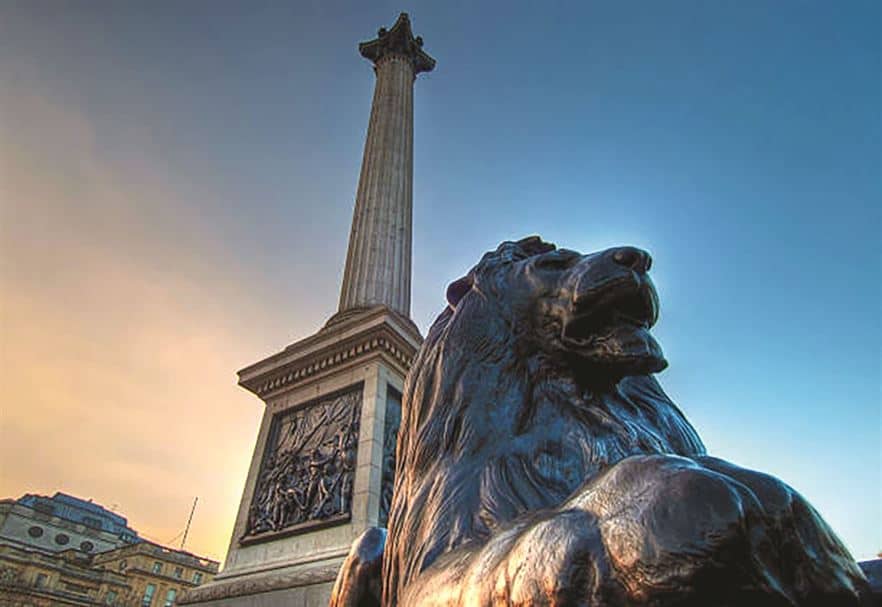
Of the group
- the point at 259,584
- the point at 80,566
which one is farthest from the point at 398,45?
the point at 80,566

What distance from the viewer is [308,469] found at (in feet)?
21.4

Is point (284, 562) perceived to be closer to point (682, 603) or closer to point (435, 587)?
point (435, 587)

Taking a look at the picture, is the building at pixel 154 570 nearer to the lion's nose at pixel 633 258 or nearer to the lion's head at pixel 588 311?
A: the lion's head at pixel 588 311

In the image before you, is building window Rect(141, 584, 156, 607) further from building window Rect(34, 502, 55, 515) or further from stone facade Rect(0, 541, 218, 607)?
building window Rect(34, 502, 55, 515)

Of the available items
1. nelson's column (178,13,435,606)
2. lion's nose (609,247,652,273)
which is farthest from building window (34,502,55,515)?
lion's nose (609,247,652,273)

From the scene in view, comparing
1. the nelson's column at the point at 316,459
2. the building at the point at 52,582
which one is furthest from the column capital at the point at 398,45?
the building at the point at 52,582

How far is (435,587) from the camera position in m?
0.96

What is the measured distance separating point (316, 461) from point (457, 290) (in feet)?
17.1

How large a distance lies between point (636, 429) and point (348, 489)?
5.22 meters

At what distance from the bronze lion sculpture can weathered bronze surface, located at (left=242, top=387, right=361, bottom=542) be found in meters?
4.77

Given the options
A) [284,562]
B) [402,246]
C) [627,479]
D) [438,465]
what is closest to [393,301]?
[402,246]

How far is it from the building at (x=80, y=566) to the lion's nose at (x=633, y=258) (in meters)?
25.5

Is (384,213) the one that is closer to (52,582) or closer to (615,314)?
(615,314)

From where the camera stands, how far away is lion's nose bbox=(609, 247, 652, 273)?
129cm
